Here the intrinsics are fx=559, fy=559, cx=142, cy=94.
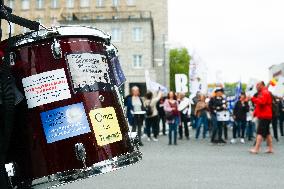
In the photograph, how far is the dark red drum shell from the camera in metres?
4.19

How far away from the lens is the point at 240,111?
17938 millimetres

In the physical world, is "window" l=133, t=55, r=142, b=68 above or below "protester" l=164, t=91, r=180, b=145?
above

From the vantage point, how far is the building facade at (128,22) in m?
60.3

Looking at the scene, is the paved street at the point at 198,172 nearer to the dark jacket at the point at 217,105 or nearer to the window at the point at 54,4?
the dark jacket at the point at 217,105

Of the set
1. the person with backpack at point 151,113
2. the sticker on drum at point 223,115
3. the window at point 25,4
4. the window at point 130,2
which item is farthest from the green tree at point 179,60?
the sticker on drum at point 223,115

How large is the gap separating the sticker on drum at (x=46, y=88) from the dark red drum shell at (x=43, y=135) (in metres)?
0.03

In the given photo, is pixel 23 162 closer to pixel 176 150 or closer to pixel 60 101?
pixel 60 101

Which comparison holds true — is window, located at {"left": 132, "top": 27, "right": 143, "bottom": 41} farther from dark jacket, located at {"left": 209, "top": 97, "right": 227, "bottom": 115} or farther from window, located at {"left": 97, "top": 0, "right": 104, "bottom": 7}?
dark jacket, located at {"left": 209, "top": 97, "right": 227, "bottom": 115}

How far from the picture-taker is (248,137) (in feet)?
62.7

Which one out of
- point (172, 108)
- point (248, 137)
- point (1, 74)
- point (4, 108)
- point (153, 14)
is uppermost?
point (153, 14)

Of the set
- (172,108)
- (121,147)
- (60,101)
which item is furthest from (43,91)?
(172,108)

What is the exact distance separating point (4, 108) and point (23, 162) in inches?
22.0

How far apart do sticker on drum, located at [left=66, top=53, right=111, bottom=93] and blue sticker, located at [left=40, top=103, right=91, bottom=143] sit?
17cm

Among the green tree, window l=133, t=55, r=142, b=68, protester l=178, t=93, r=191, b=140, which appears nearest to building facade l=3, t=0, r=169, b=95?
window l=133, t=55, r=142, b=68
